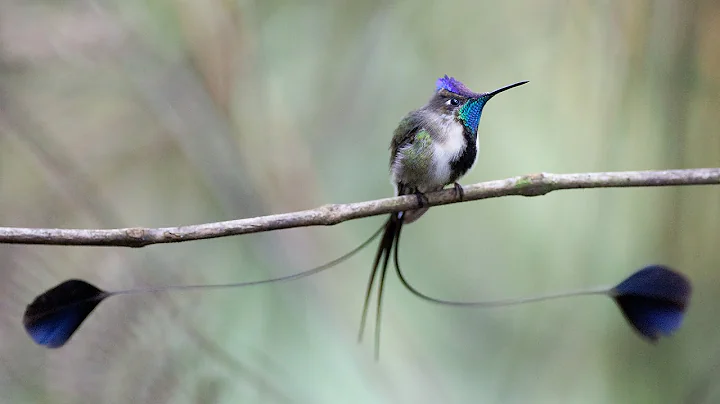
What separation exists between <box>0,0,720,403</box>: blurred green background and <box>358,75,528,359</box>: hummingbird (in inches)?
24.2

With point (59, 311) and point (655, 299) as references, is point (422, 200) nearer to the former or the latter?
point (655, 299)

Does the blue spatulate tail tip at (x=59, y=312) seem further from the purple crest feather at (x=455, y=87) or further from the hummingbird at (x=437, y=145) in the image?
the purple crest feather at (x=455, y=87)

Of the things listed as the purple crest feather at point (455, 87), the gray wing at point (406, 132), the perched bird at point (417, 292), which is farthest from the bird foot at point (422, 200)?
the purple crest feather at point (455, 87)

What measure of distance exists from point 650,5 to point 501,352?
157cm

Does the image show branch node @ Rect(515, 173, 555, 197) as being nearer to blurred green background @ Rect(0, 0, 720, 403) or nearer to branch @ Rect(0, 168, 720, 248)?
branch @ Rect(0, 168, 720, 248)

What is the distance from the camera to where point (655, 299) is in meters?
1.36

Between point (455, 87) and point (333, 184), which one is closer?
point (455, 87)

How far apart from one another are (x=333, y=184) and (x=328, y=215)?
1.86 m

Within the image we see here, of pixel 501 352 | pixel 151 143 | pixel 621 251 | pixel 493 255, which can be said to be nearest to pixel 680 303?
pixel 621 251

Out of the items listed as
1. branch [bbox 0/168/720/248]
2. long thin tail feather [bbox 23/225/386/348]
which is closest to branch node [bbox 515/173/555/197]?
branch [bbox 0/168/720/248]

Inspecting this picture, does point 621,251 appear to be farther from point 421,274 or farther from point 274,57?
point 274,57

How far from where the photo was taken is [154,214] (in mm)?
2859

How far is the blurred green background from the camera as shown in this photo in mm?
1984

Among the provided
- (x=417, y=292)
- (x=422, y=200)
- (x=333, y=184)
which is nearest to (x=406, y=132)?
(x=422, y=200)
